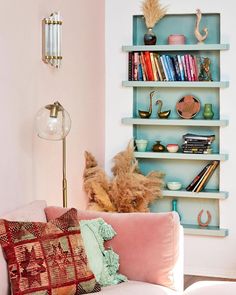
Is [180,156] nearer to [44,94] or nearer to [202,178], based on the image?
[202,178]

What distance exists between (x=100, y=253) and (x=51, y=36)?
149 centimetres

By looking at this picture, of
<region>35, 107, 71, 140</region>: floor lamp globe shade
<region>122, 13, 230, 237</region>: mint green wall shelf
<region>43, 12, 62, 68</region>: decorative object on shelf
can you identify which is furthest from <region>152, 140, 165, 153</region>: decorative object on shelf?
<region>35, 107, 71, 140</region>: floor lamp globe shade

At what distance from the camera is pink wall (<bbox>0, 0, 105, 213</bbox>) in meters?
3.97

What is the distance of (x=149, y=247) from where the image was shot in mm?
3652

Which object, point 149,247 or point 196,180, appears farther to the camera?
point 196,180

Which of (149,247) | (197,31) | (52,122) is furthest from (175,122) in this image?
(149,247)

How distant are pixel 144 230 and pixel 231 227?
2019mm

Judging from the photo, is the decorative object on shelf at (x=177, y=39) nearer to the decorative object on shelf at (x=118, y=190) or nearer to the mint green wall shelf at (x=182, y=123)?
the mint green wall shelf at (x=182, y=123)

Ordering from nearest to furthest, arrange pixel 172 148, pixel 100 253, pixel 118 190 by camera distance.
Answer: pixel 100 253, pixel 118 190, pixel 172 148

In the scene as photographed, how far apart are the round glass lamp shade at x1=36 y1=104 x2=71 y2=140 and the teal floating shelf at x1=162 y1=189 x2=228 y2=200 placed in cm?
179

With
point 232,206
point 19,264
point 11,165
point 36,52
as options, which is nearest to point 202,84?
point 232,206

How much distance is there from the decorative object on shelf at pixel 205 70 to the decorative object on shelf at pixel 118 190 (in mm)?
893

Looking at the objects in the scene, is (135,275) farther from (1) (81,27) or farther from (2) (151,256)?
(1) (81,27)

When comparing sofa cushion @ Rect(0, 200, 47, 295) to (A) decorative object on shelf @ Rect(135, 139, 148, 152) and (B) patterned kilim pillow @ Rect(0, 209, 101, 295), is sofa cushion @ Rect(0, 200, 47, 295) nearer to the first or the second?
(B) patterned kilim pillow @ Rect(0, 209, 101, 295)
